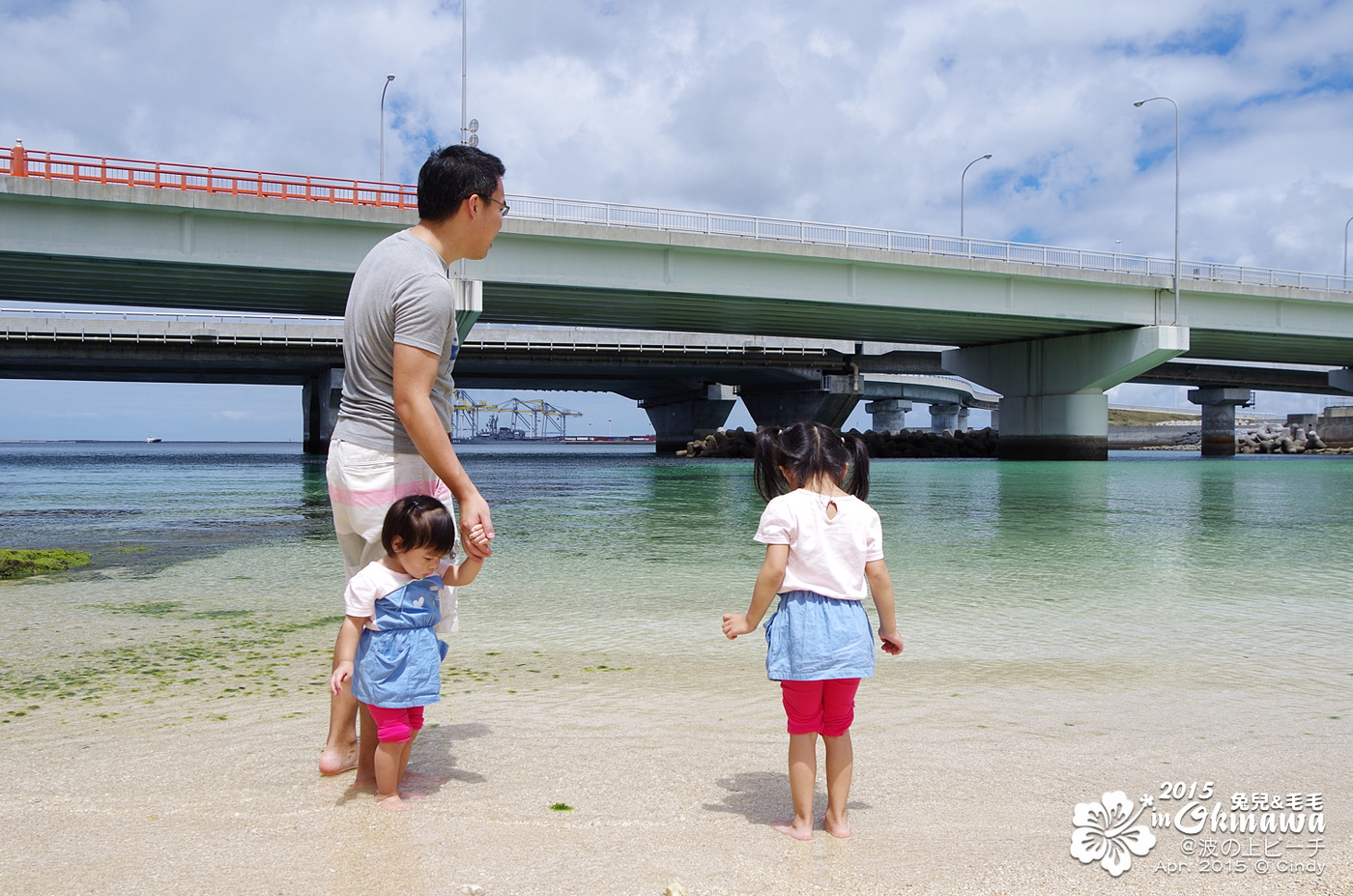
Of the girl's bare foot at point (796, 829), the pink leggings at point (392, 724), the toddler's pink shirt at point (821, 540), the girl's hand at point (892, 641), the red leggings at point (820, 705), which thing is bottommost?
the girl's bare foot at point (796, 829)

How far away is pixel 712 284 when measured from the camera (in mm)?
29094

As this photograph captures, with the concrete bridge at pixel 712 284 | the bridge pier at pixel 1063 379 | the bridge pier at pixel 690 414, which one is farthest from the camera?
the bridge pier at pixel 690 414

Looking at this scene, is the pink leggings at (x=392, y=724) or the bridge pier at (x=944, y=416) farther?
the bridge pier at (x=944, y=416)

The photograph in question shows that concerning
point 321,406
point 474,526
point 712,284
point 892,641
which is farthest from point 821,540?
point 321,406

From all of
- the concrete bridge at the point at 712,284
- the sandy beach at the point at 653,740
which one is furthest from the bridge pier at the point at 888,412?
the sandy beach at the point at 653,740

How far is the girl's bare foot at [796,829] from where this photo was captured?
8.26 ft

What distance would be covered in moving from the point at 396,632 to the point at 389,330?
35.5 inches

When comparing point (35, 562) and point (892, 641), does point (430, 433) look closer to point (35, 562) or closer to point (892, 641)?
point (892, 641)

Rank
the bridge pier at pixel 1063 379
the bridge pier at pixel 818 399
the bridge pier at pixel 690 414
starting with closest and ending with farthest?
the bridge pier at pixel 1063 379, the bridge pier at pixel 818 399, the bridge pier at pixel 690 414

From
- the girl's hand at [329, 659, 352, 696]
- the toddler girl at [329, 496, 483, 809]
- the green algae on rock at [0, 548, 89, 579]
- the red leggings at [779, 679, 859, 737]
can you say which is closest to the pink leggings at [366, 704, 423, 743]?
the toddler girl at [329, 496, 483, 809]

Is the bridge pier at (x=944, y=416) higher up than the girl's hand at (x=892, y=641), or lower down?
higher up

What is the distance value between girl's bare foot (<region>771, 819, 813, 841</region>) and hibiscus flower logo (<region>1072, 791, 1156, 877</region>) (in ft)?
2.24

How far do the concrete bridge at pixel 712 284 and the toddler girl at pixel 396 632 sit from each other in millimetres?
23388

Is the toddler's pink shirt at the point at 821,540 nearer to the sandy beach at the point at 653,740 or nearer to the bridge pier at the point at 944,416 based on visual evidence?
the sandy beach at the point at 653,740
